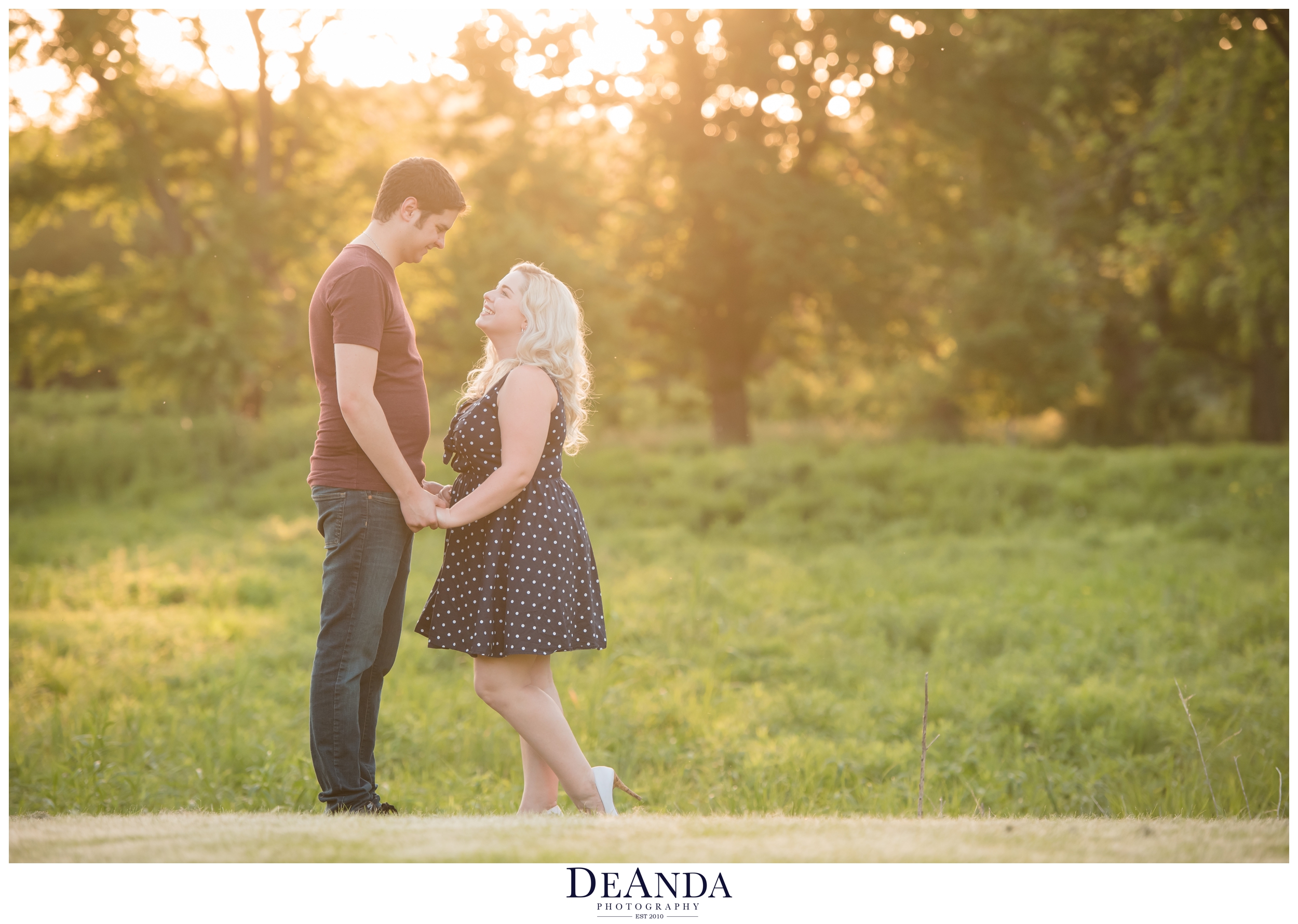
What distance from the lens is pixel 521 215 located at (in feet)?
56.1

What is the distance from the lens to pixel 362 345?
3262 millimetres

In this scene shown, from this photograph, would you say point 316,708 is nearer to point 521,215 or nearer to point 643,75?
point 521,215

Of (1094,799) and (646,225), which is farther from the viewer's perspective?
(646,225)

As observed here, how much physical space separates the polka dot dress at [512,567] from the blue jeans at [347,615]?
7.9 inches

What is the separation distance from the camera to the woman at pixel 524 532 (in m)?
3.36

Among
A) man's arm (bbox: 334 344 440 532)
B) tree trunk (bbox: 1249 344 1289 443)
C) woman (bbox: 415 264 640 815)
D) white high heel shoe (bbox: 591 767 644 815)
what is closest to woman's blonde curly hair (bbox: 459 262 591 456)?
woman (bbox: 415 264 640 815)

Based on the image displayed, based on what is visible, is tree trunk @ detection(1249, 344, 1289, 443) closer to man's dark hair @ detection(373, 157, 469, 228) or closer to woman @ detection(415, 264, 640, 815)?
woman @ detection(415, 264, 640, 815)

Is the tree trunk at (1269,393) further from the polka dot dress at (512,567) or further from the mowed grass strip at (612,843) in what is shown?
the polka dot dress at (512,567)

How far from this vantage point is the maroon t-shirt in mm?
3275

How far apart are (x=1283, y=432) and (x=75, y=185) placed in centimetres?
2360

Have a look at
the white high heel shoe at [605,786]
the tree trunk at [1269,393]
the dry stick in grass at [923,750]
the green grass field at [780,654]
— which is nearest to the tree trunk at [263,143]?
the green grass field at [780,654]

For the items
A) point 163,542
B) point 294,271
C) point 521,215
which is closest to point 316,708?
point 163,542

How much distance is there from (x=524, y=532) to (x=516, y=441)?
0.34m

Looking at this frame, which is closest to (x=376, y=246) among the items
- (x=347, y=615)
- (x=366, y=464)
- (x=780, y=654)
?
(x=366, y=464)
